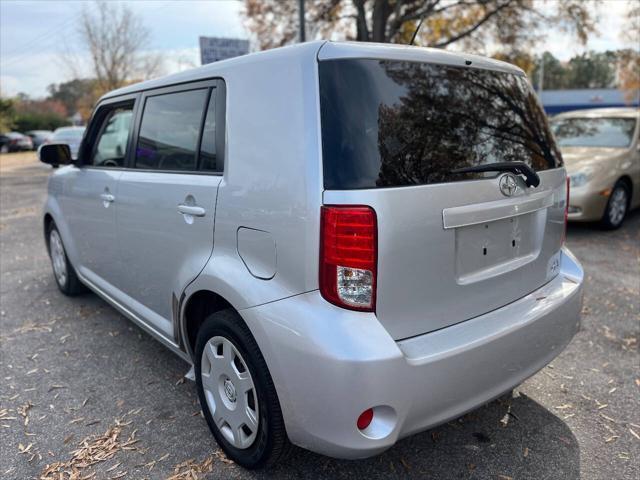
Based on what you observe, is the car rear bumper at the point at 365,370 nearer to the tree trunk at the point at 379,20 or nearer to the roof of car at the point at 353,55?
the roof of car at the point at 353,55

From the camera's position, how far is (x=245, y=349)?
2.24 m

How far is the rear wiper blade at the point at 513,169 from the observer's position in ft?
7.24

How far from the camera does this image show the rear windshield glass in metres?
1.98

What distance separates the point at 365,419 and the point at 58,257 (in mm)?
3925

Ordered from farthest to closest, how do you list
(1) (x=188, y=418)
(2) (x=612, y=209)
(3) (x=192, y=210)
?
(2) (x=612, y=209) → (1) (x=188, y=418) → (3) (x=192, y=210)

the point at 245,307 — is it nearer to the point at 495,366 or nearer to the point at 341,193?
the point at 341,193

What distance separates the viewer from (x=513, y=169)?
2.32 metres

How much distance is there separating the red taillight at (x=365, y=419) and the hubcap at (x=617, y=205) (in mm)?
6405

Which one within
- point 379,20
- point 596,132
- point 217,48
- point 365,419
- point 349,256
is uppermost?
point 379,20

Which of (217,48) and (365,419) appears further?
(217,48)

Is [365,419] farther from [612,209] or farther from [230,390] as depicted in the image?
[612,209]

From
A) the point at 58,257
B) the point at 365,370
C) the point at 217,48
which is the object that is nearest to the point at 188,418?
the point at 365,370

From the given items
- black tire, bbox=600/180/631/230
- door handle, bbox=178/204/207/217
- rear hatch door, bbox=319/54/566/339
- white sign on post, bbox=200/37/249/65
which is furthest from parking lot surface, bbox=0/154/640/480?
white sign on post, bbox=200/37/249/65

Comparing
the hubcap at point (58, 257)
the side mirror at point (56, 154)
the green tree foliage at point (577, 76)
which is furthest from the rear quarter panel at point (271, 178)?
the green tree foliage at point (577, 76)
